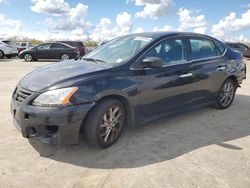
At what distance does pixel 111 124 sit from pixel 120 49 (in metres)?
1.40

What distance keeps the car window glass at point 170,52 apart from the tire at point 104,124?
1.02 m

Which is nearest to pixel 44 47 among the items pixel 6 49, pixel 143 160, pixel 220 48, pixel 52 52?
pixel 52 52

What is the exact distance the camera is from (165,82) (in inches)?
183

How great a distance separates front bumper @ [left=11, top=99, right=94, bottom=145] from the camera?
3.53m

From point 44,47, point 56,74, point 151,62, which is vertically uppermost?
point 44,47

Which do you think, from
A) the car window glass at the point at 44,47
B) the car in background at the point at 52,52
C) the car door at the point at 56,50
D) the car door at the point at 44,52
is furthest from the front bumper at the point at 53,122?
the car window glass at the point at 44,47

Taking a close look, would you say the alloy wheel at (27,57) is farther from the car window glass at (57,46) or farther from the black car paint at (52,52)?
the car window glass at (57,46)

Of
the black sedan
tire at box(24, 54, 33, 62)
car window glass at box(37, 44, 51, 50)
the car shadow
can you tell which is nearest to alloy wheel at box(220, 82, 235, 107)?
the black sedan

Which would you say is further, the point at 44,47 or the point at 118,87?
the point at 44,47

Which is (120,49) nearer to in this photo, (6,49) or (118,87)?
(118,87)

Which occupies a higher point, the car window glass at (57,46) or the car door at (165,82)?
the car window glass at (57,46)

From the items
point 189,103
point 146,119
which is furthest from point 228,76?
point 146,119

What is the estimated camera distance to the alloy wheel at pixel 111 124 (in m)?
3.95

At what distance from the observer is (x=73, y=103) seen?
3.59m
